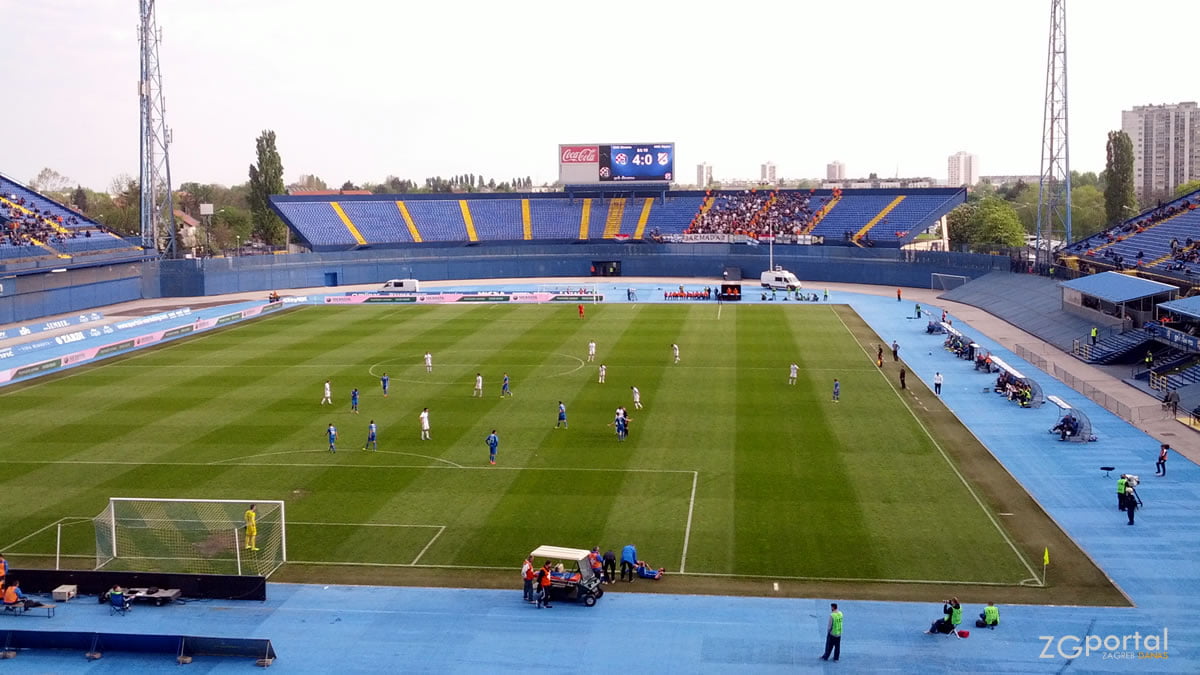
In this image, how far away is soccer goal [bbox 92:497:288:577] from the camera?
28.1m

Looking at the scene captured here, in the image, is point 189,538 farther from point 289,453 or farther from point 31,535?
point 289,453

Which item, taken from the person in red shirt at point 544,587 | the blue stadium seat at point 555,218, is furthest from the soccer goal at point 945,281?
the person in red shirt at point 544,587

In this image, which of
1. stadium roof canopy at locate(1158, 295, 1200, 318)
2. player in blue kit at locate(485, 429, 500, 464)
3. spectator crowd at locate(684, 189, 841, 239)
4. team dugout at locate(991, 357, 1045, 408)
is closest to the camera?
player in blue kit at locate(485, 429, 500, 464)

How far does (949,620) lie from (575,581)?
335 inches

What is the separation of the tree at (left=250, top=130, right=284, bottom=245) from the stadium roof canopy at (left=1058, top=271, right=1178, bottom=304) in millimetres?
94373

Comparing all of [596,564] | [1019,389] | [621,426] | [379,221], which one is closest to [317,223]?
[379,221]

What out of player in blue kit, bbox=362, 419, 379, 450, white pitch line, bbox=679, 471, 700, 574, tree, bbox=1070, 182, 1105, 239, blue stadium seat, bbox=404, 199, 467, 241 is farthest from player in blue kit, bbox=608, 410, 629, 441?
tree, bbox=1070, 182, 1105, 239

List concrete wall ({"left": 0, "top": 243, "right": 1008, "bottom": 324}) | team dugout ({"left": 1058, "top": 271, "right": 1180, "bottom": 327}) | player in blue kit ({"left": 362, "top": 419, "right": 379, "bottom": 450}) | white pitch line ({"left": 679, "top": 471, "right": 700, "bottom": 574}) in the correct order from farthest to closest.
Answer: concrete wall ({"left": 0, "top": 243, "right": 1008, "bottom": 324})
team dugout ({"left": 1058, "top": 271, "right": 1180, "bottom": 327})
player in blue kit ({"left": 362, "top": 419, "right": 379, "bottom": 450})
white pitch line ({"left": 679, "top": 471, "right": 700, "bottom": 574})

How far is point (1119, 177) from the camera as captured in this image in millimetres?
118750

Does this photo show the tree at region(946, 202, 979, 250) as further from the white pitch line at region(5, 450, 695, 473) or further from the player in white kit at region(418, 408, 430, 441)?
the white pitch line at region(5, 450, 695, 473)

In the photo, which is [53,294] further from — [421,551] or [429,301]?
[421,551]

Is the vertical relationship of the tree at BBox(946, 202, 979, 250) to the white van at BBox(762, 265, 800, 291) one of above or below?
above

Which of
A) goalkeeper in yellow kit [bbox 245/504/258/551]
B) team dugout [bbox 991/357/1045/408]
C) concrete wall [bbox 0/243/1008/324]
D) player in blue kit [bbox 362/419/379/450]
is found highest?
concrete wall [bbox 0/243/1008/324]

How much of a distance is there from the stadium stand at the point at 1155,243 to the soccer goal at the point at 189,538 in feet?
159
